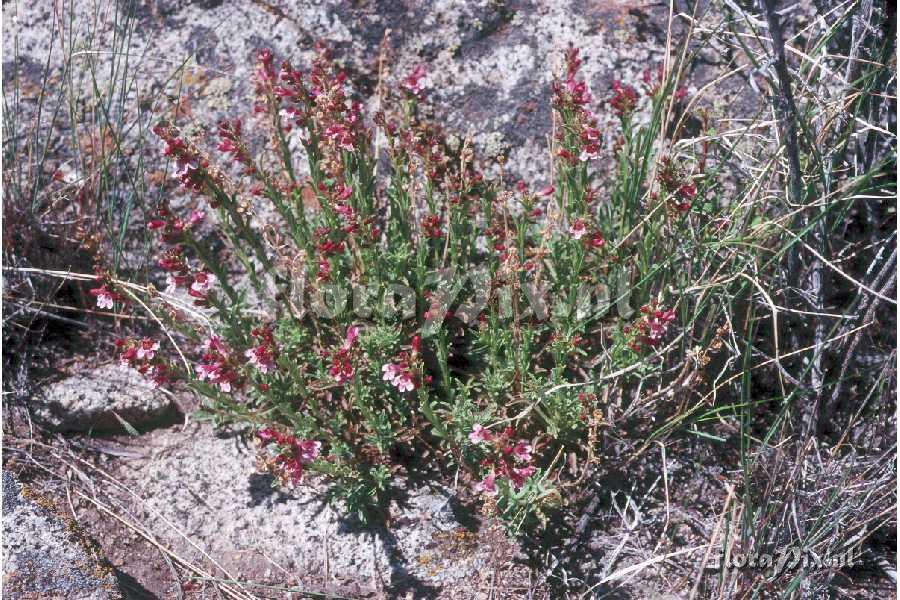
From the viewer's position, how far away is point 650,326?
2584mm

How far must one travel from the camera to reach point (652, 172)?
2.98 metres

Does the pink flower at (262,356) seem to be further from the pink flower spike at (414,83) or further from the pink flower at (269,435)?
the pink flower spike at (414,83)

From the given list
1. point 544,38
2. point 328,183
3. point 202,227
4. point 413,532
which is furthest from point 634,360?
point 202,227

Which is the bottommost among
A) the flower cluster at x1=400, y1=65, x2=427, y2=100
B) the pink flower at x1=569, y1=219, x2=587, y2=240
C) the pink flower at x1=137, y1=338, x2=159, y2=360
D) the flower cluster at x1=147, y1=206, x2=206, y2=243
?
the pink flower at x1=137, y1=338, x2=159, y2=360

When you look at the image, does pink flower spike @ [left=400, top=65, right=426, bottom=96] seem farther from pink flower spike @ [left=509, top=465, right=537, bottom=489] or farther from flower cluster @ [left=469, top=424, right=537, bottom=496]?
pink flower spike @ [left=509, top=465, right=537, bottom=489]

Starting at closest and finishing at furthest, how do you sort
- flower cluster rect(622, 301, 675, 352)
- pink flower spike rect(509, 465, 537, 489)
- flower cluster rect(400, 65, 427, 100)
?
pink flower spike rect(509, 465, 537, 489), flower cluster rect(622, 301, 675, 352), flower cluster rect(400, 65, 427, 100)

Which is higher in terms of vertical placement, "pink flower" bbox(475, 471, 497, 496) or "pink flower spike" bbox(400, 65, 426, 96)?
"pink flower spike" bbox(400, 65, 426, 96)

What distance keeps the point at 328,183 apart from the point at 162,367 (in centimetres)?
93

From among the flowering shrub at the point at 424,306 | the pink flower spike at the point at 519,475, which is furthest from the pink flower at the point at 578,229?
the pink flower spike at the point at 519,475

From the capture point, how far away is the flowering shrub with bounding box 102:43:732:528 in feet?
8.52

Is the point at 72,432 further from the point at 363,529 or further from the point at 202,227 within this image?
the point at 363,529

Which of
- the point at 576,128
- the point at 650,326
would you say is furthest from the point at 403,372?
the point at 576,128

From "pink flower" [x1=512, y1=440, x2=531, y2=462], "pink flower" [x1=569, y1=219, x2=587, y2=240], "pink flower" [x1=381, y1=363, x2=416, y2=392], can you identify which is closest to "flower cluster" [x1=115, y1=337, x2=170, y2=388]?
"pink flower" [x1=381, y1=363, x2=416, y2=392]

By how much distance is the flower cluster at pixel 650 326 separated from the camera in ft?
8.47
